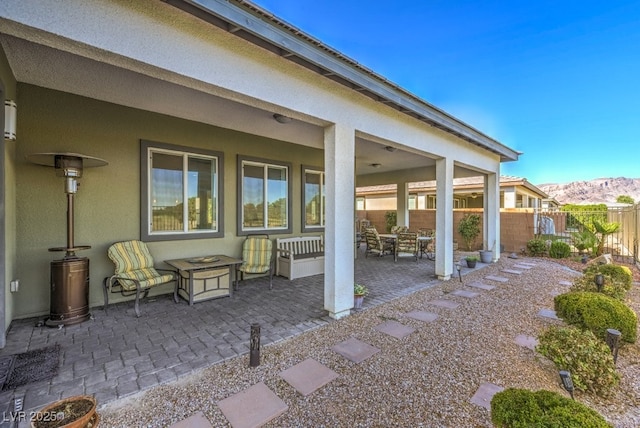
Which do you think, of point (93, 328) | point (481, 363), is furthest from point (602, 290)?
point (93, 328)

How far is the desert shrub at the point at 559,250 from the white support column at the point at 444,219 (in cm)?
601

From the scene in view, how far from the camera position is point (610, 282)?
15.3ft

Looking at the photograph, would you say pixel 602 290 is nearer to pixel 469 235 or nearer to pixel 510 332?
pixel 510 332

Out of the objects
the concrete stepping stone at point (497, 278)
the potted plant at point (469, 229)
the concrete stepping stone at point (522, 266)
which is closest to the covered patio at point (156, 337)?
the concrete stepping stone at point (497, 278)

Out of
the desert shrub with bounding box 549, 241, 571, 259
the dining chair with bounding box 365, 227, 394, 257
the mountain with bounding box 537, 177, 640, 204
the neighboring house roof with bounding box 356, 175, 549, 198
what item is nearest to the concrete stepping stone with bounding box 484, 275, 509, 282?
the dining chair with bounding box 365, 227, 394, 257

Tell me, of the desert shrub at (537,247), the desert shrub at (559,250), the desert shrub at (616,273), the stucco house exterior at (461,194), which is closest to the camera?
the desert shrub at (616,273)

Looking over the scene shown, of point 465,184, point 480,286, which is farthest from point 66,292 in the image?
point 465,184

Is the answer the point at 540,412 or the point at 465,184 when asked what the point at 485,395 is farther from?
the point at 465,184

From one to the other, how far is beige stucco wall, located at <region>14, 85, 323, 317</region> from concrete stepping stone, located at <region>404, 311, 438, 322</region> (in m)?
4.14

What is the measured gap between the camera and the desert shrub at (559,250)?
9250mm

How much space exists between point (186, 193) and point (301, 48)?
146 inches

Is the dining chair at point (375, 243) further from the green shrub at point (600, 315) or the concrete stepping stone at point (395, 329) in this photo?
the green shrub at point (600, 315)

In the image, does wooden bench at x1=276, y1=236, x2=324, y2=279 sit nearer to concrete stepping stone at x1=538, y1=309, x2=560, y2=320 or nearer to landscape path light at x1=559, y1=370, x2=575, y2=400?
concrete stepping stone at x1=538, y1=309, x2=560, y2=320

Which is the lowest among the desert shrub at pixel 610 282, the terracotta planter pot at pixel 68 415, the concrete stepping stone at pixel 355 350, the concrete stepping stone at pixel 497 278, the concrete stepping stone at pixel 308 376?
the concrete stepping stone at pixel 497 278
